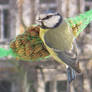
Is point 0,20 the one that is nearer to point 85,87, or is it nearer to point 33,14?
point 33,14

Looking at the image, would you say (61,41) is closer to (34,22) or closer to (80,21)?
(80,21)

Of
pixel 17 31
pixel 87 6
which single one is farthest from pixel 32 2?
pixel 87 6

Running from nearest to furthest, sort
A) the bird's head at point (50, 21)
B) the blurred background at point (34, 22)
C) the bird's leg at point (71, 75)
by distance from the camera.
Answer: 1. the bird's head at point (50, 21)
2. the bird's leg at point (71, 75)
3. the blurred background at point (34, 22)

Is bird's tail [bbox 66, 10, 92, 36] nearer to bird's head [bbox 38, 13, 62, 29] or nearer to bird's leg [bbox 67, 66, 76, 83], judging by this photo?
bird's head [bbox 38, 13, 62, 29]

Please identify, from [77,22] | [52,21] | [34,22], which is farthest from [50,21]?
[34,22]

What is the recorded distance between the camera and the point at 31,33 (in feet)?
3.95

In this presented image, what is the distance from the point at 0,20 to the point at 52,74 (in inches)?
53.6

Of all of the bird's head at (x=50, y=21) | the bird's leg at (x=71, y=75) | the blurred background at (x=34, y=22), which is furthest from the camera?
the blurred background at (x=34, y=22)

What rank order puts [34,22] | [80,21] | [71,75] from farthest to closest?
[34,22] → [80,21] → [71,75]

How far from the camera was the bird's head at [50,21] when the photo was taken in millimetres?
1108

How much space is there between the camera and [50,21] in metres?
1.15

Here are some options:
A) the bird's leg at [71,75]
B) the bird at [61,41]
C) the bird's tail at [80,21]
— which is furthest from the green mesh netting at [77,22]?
the bird's leg at [71,75]

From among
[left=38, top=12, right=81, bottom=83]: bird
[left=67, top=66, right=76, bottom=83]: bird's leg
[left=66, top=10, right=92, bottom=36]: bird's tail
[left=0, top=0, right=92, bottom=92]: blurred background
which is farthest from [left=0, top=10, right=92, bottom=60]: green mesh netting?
[left=0, top=0, right=92, bottom=92]: blurred background

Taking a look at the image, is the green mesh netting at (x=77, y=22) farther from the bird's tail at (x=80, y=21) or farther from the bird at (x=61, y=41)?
the bird at (x=61, y=41)
